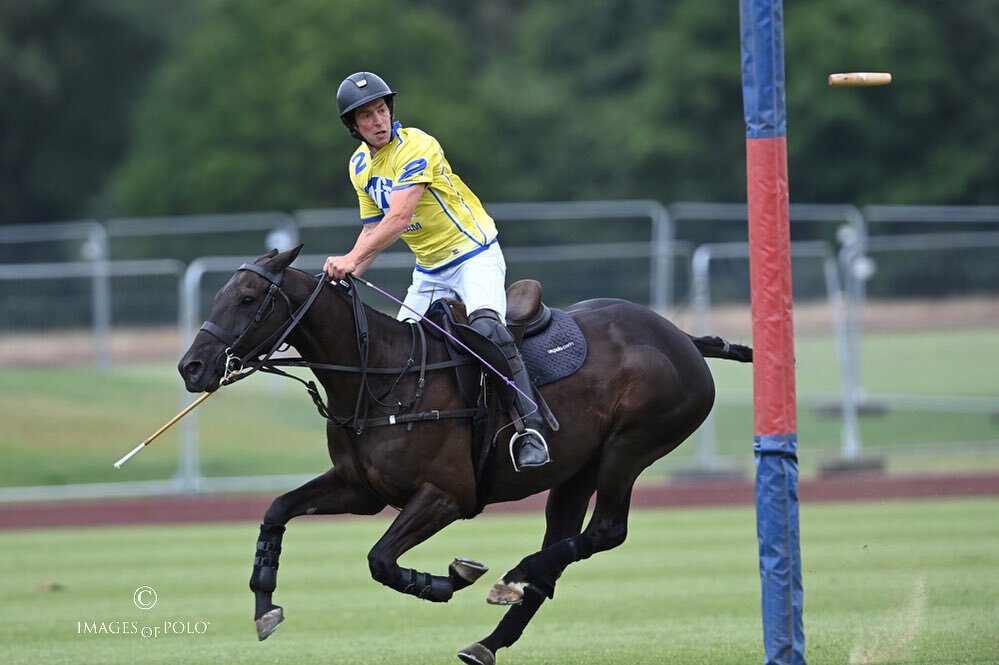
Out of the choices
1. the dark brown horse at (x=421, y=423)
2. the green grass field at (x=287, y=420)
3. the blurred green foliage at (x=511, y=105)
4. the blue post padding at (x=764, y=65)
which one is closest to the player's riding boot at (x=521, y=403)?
the dark brown horse at (x=421, y=423)

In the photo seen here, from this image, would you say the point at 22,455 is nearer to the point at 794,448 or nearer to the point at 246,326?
the point at 246,326

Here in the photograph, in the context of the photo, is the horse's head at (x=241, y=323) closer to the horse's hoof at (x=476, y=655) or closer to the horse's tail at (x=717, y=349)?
the horse's hoof at (x=476, y=655)

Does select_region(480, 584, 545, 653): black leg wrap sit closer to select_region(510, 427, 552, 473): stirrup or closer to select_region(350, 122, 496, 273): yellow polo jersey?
select_region(510, 427, 552, 473): stirrup

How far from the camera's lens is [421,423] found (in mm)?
8125

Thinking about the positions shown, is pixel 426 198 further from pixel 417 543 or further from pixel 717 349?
pixel 717 349

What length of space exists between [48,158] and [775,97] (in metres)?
44.7

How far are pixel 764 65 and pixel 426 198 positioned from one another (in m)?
2.19

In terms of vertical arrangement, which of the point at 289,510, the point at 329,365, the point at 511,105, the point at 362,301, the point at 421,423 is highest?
the point at 511,105

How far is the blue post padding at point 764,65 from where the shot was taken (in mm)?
6867

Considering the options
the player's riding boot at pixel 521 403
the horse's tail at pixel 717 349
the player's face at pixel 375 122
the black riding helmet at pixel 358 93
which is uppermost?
the black riding helmet at pixel 358 93

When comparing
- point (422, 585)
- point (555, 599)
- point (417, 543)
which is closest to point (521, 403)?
point (417, 543)

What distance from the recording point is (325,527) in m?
18.3

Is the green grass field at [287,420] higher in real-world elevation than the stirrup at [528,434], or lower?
Answer: higher

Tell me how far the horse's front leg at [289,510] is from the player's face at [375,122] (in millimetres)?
1746
